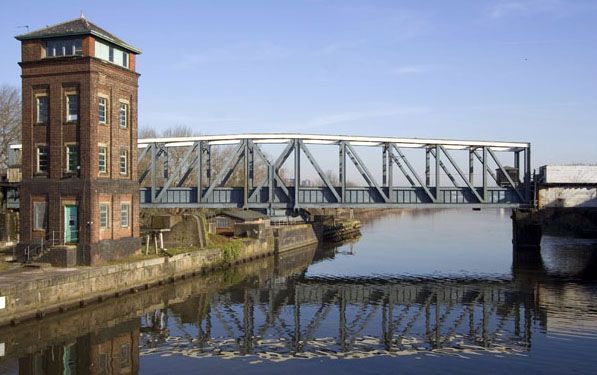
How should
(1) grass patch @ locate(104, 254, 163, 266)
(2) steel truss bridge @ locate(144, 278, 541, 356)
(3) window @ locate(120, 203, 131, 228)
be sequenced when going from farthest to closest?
(3) window @ locate(120, 203, 131, 228), (1) grass patch @ locate(104, 254, 163, 266), (2) steel truss bridge @ locate(144, 278, 541, 356)

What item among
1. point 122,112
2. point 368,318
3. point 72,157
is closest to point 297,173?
point 122,112

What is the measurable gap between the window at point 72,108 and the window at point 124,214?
6.48 metres

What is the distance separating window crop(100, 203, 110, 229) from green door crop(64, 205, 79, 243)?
153 centimetres

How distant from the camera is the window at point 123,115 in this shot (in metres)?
41.8

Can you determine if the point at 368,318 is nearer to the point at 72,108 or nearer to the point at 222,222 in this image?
the point at 72,108

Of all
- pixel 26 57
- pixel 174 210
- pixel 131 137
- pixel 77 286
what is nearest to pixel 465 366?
pixel 77 286

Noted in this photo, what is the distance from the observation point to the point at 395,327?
1208 inches

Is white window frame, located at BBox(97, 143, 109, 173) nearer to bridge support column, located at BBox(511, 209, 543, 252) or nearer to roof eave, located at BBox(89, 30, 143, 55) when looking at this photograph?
roof eave, located at BBox(89, 30, 143, 55)

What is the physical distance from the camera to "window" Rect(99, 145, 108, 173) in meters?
39.4

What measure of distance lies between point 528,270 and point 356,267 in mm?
14230

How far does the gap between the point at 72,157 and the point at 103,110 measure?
3.62 metres

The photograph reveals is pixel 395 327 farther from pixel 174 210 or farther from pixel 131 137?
pixel 174 210

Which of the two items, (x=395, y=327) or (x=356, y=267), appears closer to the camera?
(x=395, y=327)

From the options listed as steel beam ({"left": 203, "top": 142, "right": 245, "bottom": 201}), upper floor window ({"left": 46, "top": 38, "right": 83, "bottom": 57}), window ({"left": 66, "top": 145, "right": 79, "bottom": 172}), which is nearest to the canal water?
window ({"left": 66, "top": 145, "right": 79, "bottom": 172})
